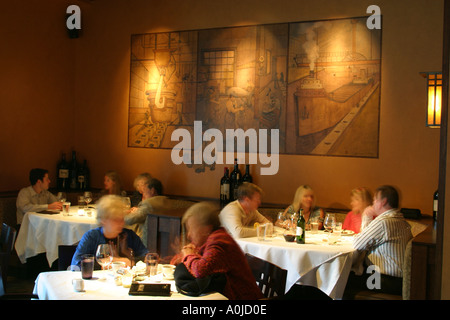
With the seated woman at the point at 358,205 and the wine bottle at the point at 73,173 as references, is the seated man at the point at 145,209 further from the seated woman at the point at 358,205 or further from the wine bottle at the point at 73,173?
the seated woman at the point at 358,205

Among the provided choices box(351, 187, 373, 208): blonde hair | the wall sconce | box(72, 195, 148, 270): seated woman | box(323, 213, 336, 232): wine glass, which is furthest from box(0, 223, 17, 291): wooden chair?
the wall sconce

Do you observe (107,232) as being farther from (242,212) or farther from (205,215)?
(242,212)

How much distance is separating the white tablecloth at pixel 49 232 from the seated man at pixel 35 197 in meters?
0.20

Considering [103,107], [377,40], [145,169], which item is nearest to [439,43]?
[377,40]

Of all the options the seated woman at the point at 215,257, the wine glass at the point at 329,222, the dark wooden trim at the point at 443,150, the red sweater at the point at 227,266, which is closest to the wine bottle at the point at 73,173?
the wine glass at the point at 329,222

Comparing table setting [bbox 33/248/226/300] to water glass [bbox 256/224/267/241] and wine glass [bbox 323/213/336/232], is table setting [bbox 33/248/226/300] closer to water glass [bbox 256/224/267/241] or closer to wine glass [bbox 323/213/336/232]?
water glass [bbox 256/224/267/241]

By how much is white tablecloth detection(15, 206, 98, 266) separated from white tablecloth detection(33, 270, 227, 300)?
1.92m

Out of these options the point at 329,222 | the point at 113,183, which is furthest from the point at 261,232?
the point at 113,183

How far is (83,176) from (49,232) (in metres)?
1.91

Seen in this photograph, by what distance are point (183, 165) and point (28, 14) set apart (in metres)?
2.79

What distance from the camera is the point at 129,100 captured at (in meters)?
6.74

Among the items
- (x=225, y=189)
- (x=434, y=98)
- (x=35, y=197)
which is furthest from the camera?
(x=225, y=189)

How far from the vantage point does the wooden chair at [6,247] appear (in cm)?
386
